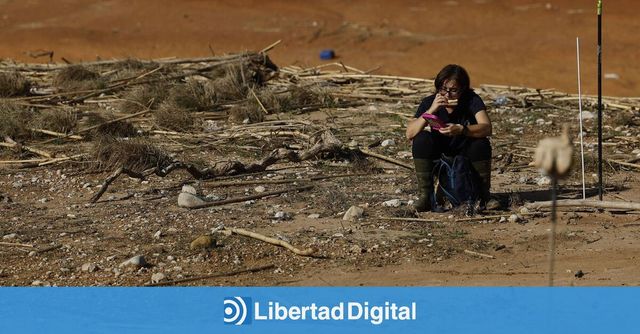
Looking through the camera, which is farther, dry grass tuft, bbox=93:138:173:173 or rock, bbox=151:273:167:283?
dry grass tuft, bbox=93:138:173:173

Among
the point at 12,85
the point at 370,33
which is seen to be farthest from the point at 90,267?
the point at 370,33

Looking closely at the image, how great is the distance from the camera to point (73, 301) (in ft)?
16.4

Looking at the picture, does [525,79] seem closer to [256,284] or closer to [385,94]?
[385,94]

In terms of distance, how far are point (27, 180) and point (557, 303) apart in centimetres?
474

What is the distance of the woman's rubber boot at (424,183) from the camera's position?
7445mm

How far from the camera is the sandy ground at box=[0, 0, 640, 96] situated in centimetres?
1625

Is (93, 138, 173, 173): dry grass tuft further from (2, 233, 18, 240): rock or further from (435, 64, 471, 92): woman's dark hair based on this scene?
(435, 64, 471, 92): woman's dark hair

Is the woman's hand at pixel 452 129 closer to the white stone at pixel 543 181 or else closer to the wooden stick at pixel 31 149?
the white stone at pixel 543 181

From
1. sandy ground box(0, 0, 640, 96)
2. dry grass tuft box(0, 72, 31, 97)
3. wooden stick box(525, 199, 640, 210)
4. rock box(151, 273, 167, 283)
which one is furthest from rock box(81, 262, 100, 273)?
sandy ground box(0, 0, 640, 96)

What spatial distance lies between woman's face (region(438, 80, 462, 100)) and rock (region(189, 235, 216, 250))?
1.58 metres

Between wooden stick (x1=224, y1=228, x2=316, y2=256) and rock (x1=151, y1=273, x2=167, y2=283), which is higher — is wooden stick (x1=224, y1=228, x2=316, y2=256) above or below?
above

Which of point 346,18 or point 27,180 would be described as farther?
point 346,18

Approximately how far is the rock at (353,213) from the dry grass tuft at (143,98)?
3.94m

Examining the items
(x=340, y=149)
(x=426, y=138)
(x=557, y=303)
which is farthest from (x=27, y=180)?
(x=557, y=303)
